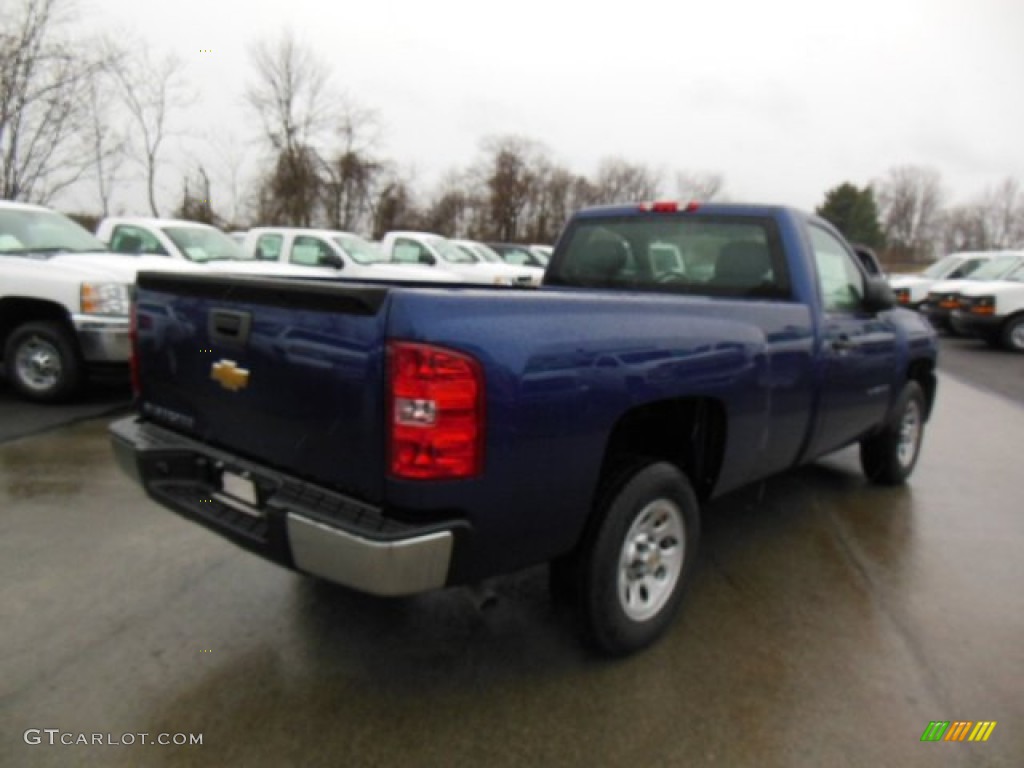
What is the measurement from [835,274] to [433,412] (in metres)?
3.16

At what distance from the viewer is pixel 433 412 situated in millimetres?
2006

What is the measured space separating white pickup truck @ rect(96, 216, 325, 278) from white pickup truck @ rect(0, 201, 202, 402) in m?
2.41

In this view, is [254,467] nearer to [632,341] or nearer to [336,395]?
[336,395]

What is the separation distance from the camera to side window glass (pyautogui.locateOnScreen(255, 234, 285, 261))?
43.8 feet

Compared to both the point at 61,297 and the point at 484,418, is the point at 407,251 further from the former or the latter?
the point at 484,418

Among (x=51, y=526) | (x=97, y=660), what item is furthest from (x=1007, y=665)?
(x=51, y=526)

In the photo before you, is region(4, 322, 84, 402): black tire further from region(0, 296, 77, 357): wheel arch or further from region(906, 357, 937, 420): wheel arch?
region(906, 357, 937, 420): wheel arch

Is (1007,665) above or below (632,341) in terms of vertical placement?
below

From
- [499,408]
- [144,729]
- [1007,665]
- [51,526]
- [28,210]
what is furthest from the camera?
[28,210]

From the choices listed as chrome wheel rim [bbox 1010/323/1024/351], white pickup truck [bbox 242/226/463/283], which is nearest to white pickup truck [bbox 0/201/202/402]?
white pickup truck [bbox 242/226/463/283]

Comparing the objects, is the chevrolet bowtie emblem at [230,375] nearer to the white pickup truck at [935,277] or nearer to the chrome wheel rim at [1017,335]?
the chrome wheel rim at [1017,335]

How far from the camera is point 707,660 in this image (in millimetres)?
2830

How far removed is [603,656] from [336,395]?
1487mm

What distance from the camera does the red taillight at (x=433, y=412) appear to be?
1985 millimetres
